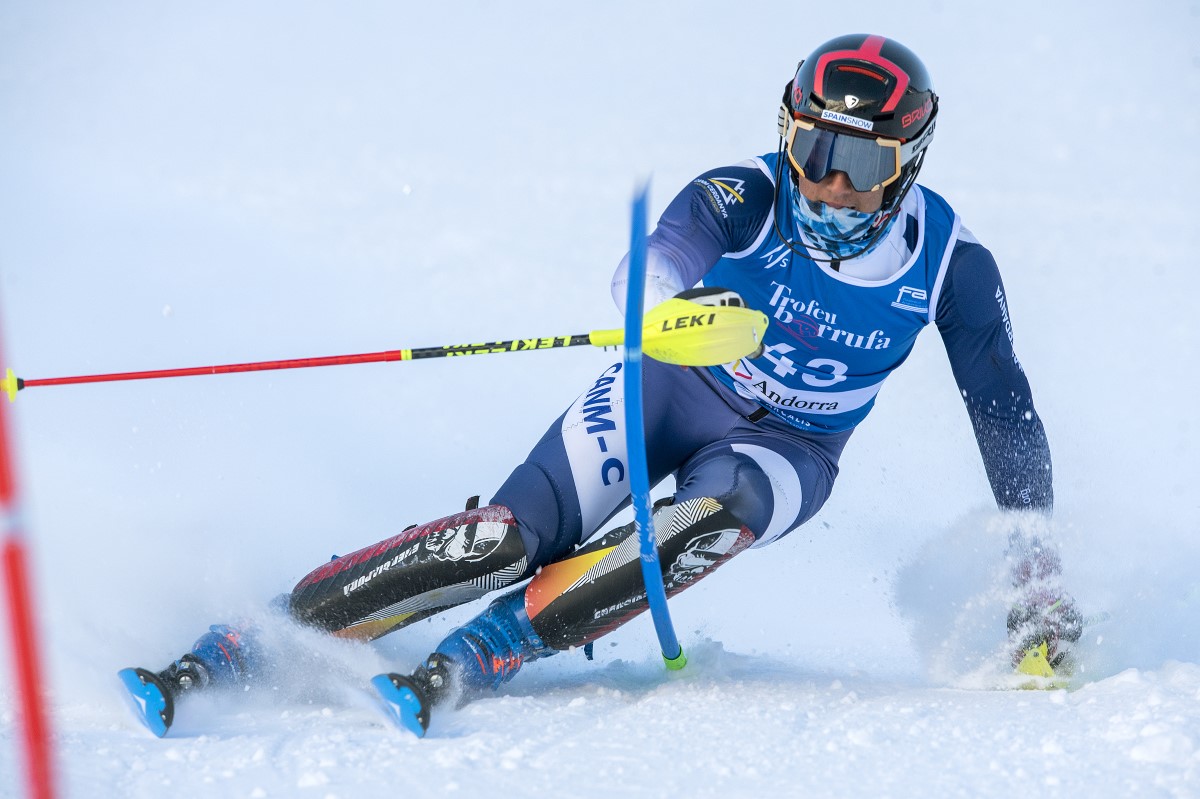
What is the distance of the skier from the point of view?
7.41 feet

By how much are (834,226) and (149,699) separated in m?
1.60

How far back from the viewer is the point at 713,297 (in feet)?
6.77

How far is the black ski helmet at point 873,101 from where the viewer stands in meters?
2.26

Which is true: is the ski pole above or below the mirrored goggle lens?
below

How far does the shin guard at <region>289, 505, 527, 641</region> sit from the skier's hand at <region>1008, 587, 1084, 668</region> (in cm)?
120

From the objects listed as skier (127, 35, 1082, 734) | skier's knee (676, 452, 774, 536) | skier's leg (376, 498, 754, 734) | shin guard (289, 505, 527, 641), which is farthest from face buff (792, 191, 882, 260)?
shin guard (289, 505, 527, 641)

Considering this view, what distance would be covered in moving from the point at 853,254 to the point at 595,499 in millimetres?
759

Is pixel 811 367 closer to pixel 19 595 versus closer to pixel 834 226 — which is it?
pixel 834 226

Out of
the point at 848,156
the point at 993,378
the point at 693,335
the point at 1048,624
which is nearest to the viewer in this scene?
the point at 693,335

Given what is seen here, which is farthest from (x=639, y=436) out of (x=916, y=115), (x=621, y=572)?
(x=916, y=115)

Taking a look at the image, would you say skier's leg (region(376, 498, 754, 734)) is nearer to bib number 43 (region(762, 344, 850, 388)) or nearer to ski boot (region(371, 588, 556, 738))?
ski boot (region(371, 588, 556, 738))

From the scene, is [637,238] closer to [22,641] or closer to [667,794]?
[667,794]

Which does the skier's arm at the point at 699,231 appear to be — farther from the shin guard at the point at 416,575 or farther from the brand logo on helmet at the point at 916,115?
the shin guard at the point at 416,575

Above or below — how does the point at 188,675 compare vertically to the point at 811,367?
below
